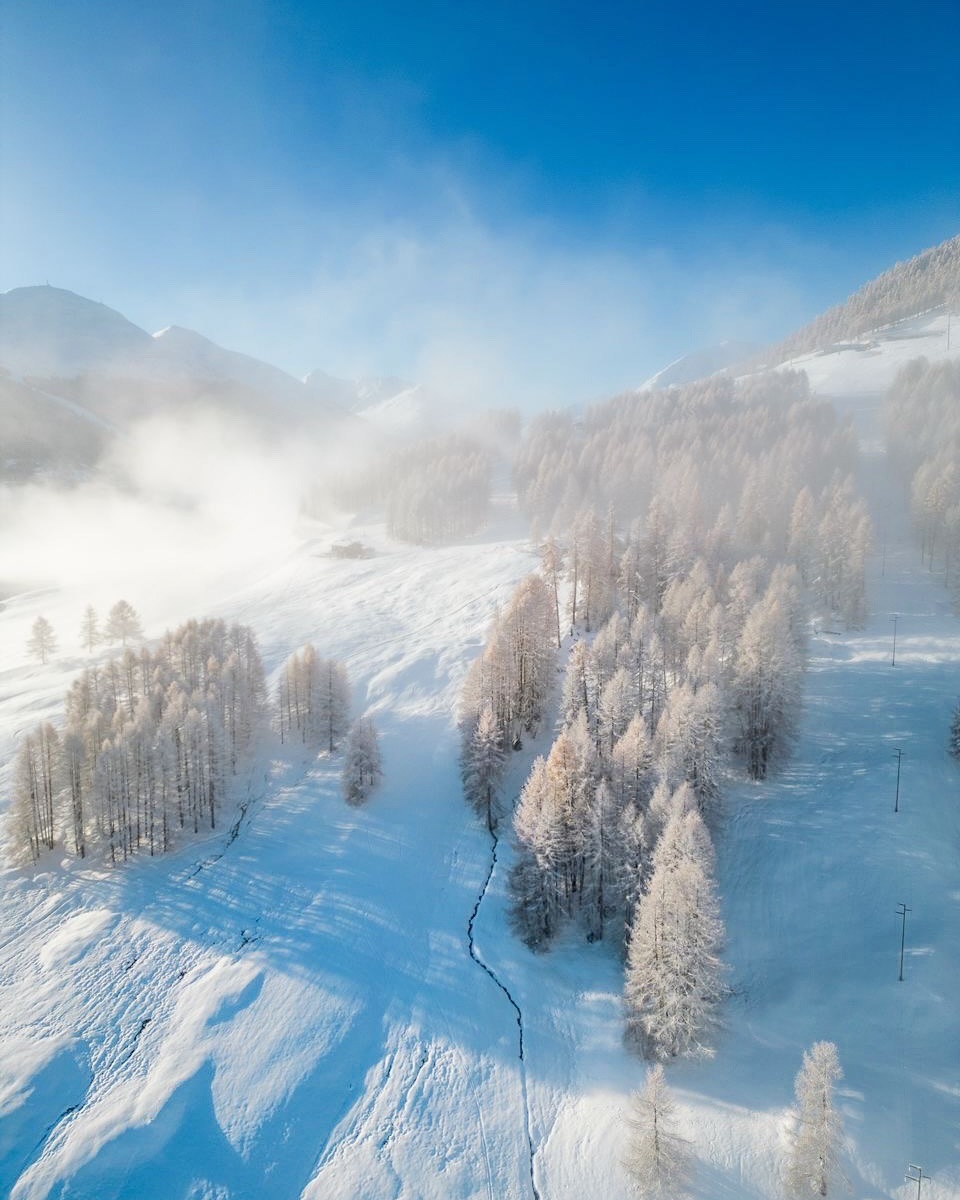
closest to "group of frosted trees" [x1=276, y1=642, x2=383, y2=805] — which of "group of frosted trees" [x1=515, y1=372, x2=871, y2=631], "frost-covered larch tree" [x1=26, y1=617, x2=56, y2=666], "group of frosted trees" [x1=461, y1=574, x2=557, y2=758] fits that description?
"group of frosted trees" [x1=461, y1=574, x2=557, y2=758]

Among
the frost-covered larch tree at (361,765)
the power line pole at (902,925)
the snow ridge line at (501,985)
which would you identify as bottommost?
the snow ridge line at (501,985)

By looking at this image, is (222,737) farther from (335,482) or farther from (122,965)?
(335,482)

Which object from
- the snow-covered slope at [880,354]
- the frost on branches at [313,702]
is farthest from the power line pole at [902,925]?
the snow-covered slope at [880,354]

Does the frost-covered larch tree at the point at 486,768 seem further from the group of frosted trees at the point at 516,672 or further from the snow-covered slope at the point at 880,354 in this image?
the snow-covered slope at the point at 880,354

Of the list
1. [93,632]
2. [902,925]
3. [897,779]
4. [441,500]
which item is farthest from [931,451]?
[93,632]

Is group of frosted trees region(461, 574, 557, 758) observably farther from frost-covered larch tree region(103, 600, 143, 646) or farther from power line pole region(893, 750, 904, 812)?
frost-covered larch tree region(103, 600, 143, 646)

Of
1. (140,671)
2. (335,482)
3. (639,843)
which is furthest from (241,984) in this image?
(335,482)
